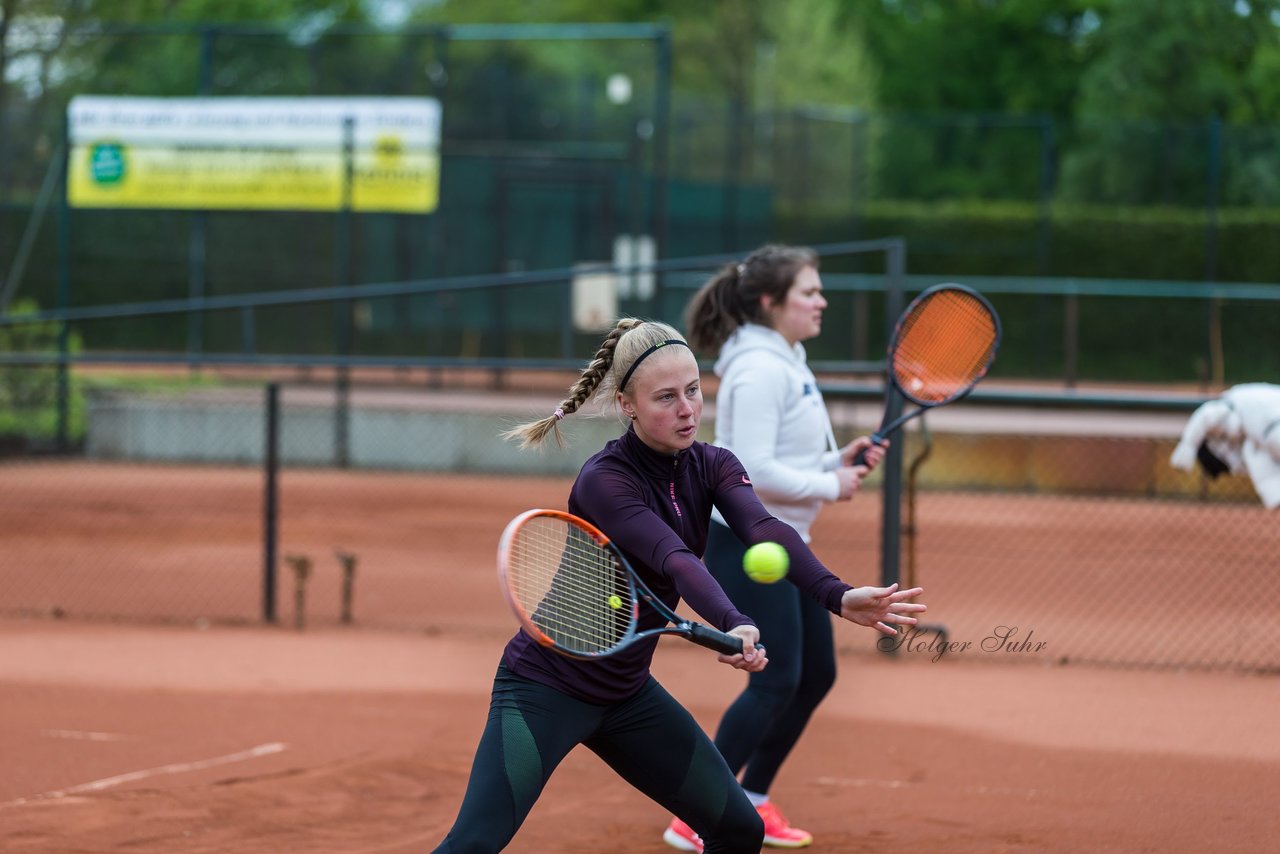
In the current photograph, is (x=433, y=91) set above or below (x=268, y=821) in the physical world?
above

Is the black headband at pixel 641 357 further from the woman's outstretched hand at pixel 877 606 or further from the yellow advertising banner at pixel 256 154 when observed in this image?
the yellow advertising banner at pixel 256 154

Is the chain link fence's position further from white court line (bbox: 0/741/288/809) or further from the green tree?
the green tree

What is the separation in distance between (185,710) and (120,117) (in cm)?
1056

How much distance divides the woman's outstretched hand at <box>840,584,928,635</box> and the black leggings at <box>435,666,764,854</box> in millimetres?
497

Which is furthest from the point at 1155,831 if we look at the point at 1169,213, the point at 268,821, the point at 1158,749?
the point at 1169,213

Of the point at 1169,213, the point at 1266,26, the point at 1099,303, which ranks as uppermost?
the point at 1266,26

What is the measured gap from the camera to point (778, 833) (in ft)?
15.8

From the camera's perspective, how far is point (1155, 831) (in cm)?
498

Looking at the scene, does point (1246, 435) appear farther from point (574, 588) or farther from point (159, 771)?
point (159, 771)

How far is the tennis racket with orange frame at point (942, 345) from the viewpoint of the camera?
530 centimetres

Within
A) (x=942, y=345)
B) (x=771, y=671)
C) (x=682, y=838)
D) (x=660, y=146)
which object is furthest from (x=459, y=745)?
(x=660, y=146)

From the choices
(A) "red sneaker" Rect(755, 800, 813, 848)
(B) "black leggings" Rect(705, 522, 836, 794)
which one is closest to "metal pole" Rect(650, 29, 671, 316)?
(B) "black leggings" Rect(705, 522, 836, 794)

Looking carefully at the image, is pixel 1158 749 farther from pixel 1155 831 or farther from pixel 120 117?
pixel 120 117

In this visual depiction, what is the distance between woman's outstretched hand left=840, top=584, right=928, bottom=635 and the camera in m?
3.24
